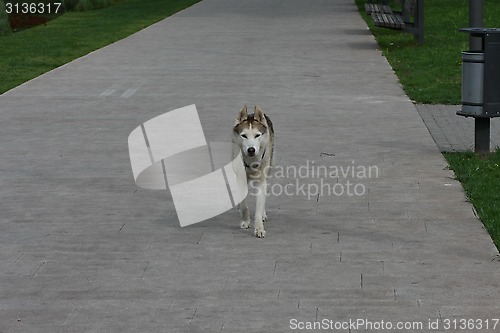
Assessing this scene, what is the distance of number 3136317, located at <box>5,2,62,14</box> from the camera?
43519 millimetres

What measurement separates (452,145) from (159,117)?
4.63m

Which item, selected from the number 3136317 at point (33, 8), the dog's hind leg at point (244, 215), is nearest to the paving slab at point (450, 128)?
the dog's hind leg at point (244, 215)

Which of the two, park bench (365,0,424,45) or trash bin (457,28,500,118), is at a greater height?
trash bin (457,28,500,118)

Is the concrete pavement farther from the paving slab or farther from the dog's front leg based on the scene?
the paving slab

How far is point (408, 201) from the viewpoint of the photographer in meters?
11.4

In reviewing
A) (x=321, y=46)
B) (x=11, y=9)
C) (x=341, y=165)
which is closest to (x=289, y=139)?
(x=341, y=165)

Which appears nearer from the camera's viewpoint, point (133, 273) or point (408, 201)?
point (133, 273)

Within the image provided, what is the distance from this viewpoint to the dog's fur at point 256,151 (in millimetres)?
9789

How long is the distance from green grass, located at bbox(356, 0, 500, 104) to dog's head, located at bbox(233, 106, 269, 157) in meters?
8.38

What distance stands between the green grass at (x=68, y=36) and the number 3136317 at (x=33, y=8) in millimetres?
1919

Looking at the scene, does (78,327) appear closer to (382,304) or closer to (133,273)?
(133,273)

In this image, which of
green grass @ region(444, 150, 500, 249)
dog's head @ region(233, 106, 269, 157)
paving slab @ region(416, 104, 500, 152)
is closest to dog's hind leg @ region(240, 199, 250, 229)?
dog's head @ region(233, 106, 269, 157)

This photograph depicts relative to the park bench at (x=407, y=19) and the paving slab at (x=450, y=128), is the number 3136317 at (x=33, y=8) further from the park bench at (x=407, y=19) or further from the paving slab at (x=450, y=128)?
the paving slab at (x=450, y=128)

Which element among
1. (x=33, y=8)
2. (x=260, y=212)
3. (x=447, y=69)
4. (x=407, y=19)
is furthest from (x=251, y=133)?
(x=33, y=8)
